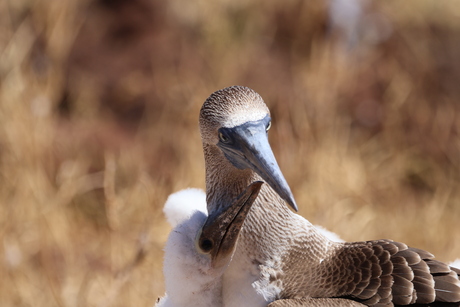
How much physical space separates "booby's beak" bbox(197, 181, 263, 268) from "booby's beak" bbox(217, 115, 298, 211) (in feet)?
0.27

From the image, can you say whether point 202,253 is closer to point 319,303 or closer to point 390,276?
point 319,303

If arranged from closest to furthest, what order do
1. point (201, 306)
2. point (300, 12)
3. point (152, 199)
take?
point (201, 306), point (152, 199), point (300, 12)

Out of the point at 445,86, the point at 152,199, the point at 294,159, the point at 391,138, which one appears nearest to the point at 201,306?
the point at 152,199

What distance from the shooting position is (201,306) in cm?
158

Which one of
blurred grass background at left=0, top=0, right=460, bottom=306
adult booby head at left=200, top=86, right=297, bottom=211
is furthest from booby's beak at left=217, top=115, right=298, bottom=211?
blurred grass background at left=0, top=0, right=460, bottom=306

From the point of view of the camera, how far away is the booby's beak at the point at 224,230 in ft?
4.88

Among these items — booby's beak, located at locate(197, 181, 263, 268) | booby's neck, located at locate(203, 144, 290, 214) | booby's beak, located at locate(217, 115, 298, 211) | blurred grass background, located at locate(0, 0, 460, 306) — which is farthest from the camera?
blurred grass background, located at locate(0, 0, 460, 306)

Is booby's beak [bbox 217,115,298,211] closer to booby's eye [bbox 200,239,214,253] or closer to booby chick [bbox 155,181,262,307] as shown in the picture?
booby chick [bbox 155,181,262,307]

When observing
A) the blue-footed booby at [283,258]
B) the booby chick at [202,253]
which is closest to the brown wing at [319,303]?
the blue-footed booby at [283,258]

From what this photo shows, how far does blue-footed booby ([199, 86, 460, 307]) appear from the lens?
1.53m

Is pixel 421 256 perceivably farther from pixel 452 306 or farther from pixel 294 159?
pixel 294 159

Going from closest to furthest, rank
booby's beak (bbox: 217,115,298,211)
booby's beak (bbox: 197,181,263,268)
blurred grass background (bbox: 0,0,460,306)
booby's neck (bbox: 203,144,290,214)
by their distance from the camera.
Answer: booby's beak (bbox: 217,115,298,211), booby's beak (bbox: 197,181,263,268), booby's neck (bbox: 203,144,290,214), blurred grass background (bbox: 0,0,460,306)

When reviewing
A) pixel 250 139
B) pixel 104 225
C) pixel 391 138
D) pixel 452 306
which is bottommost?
pixel 104 225

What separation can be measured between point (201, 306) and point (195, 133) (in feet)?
6.05
